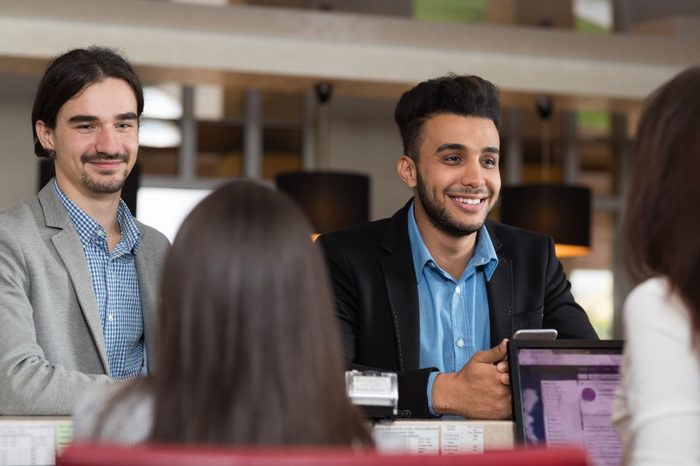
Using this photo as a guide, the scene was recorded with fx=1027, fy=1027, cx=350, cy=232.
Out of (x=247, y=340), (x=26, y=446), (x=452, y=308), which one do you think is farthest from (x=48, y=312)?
(x=247, y=340)

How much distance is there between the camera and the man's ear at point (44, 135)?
2.48 m

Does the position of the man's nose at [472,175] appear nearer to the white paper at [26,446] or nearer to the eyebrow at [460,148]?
the eyebrow at [460,148]

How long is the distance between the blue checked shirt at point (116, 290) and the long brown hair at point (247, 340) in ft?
3.94

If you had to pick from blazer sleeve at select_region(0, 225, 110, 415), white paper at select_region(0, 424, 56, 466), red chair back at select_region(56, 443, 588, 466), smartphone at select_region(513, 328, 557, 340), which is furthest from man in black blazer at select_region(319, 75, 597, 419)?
red chair back at select_region(56, 443, 588, 466)

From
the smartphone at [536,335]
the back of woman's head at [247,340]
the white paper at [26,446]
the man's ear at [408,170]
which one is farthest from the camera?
the man's ear at [408,170]

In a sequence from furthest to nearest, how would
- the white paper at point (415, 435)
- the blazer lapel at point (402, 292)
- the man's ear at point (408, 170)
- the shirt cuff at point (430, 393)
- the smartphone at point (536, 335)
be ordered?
the man's ear at point (408, 170), the blazer lapel at point (402, 292), the shirt cuff at point (430, 393), the smartphone at point (536, 335), the white paper at point (415, 435)

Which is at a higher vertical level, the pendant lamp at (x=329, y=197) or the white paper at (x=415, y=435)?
the pendant lamp at (x=329, y=197)

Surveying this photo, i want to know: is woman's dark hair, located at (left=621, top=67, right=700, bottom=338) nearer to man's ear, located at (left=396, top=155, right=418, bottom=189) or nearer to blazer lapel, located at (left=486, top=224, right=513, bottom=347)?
blazer lapel, located at (left=486, top=224, right=513, bottom=347)

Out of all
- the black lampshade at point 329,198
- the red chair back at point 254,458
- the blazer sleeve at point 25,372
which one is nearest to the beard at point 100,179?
the blazer sleeve at point 25,372

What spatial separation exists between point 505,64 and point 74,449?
6624 millimetres

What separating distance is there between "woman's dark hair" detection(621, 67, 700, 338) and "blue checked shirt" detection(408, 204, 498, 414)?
111 cm

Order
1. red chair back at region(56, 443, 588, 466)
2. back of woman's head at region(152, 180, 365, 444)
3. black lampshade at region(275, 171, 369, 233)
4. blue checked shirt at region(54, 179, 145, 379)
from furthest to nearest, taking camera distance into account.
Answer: black lampshade at region(275, 171, 369, 233)
blue checked shirt at region(54, 179, 145, 379)
back of woman's head at region(152, 180, 365, 444)
red chair back at region(56, 443, 588, 466)

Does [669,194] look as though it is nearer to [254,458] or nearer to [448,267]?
[254,458]

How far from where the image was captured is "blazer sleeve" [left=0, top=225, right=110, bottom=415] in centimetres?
197
